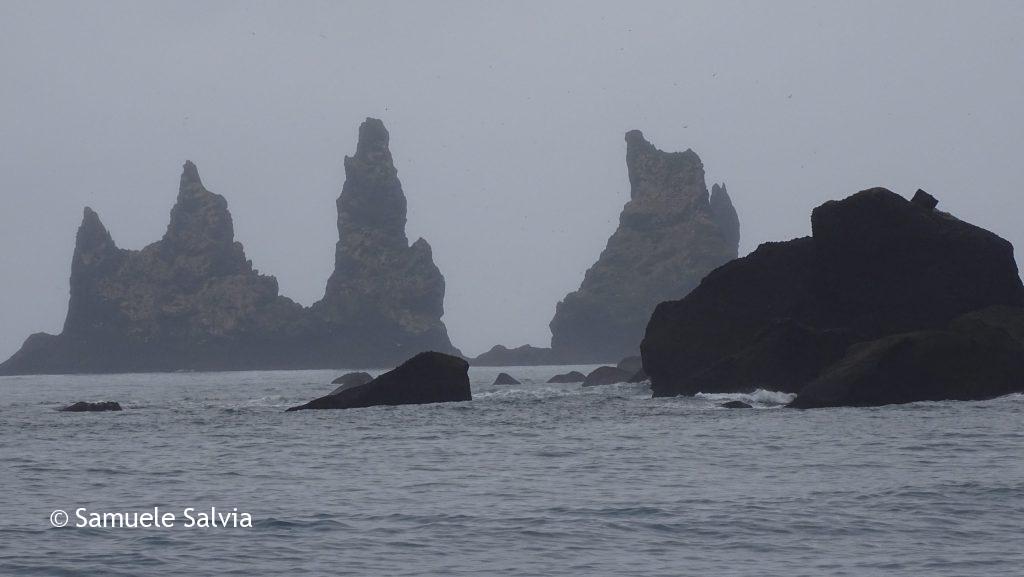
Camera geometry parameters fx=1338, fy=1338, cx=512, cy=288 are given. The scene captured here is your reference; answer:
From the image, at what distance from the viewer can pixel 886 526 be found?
18.4m

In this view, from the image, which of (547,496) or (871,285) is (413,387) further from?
(547,496)

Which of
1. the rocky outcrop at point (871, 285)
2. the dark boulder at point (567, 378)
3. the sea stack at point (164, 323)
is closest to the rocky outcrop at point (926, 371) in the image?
the rocky outcrop at point (871, 285)

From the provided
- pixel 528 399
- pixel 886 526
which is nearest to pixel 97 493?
pixel 886 526

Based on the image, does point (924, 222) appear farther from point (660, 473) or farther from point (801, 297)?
point (660, 473)

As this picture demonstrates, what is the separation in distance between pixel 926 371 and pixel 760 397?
20.9 feet

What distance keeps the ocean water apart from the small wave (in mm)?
5691

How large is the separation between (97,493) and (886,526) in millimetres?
13131

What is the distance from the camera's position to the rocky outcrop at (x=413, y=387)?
5097cm

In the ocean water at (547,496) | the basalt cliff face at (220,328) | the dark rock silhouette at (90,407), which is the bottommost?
the ocean water at (547,496)

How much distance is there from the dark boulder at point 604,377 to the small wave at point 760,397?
28027 mm

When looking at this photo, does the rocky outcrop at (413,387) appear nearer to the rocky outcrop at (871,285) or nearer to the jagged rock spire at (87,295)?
the rocky outcrop at (871,285)

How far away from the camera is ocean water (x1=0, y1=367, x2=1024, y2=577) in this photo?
16516 millimetres

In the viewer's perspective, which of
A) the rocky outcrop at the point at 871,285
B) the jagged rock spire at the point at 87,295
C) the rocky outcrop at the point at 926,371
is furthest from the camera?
the jagged rock spire at the point at 87,295

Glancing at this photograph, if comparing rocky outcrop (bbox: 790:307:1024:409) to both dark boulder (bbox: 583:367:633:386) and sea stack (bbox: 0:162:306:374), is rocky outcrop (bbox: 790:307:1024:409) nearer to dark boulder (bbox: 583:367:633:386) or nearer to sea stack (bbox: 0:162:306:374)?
dark boulder (bbox: 583:367:633:386)
